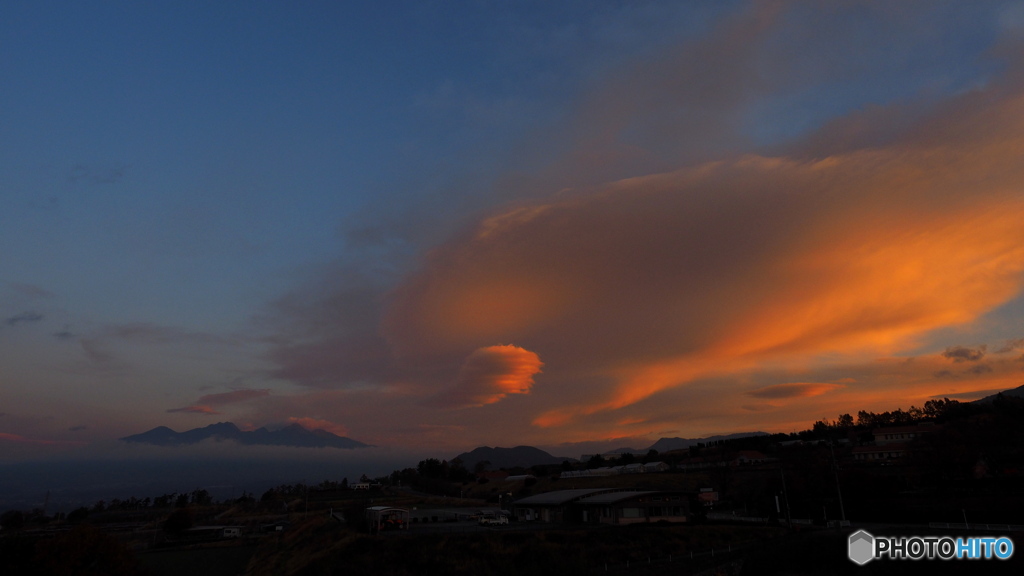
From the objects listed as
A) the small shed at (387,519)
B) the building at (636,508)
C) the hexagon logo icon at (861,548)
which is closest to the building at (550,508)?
the building at (636,508)

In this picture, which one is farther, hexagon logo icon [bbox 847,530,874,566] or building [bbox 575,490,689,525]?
building [bbox 575,490,689,525]

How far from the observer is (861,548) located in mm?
38438

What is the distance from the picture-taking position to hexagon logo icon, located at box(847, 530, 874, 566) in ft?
122

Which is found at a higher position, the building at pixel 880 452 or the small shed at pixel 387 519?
the building at pixel 880 452

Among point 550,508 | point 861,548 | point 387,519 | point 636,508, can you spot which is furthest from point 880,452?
point 387,519

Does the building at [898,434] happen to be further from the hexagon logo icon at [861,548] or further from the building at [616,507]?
the hexagon logo icon at [861,548]

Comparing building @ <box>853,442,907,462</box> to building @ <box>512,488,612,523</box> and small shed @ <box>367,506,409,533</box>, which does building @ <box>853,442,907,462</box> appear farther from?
small shed @ <box>367,506,409,533</box>

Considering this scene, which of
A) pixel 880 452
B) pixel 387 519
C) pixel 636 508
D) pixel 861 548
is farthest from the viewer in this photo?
pixel 880 452

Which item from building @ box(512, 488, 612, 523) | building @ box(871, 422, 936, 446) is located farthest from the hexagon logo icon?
building @ box(871, 422, 936, 446)

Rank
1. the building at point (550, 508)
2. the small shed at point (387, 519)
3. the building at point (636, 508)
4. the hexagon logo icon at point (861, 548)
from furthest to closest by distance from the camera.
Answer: the building at point (550, 508)
the small shed at point (387, 519)
the building at point (636, 508)
the hexagon logo icon at point (861, 548)

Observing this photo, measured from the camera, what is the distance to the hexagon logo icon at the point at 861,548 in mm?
37062

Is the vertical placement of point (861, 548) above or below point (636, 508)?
above

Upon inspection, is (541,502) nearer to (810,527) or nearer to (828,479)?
(810,527)

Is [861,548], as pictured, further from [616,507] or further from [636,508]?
[616,507]
